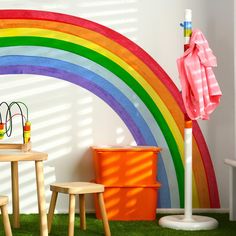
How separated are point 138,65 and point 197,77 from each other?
2.51 feet

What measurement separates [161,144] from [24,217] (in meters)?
1.28

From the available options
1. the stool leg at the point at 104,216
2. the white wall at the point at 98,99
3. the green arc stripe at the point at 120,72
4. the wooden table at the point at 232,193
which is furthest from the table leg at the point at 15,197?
the wooden table at the point at 232,193

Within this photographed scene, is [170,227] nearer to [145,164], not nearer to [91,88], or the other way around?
[145,164]

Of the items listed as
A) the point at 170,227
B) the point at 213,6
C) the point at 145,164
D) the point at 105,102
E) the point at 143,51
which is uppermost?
the point at 213,6

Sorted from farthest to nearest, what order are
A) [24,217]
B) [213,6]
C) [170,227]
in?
[213,6] < [24,217] < [170,227]

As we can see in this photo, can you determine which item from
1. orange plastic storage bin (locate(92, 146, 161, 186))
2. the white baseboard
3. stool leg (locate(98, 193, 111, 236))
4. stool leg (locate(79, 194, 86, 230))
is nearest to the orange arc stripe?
the white baseboard

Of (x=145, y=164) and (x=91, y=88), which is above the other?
(x=91, y=88)

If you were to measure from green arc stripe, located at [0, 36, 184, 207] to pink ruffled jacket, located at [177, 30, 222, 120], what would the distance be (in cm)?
61

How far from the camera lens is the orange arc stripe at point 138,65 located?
5.18 metres

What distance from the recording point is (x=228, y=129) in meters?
5.39

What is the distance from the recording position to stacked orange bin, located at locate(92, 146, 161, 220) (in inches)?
196

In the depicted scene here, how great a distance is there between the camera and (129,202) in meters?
5.02

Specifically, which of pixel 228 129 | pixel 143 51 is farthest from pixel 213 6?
pixel 228 129

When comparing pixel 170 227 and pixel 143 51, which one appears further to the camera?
pixel 143 51
